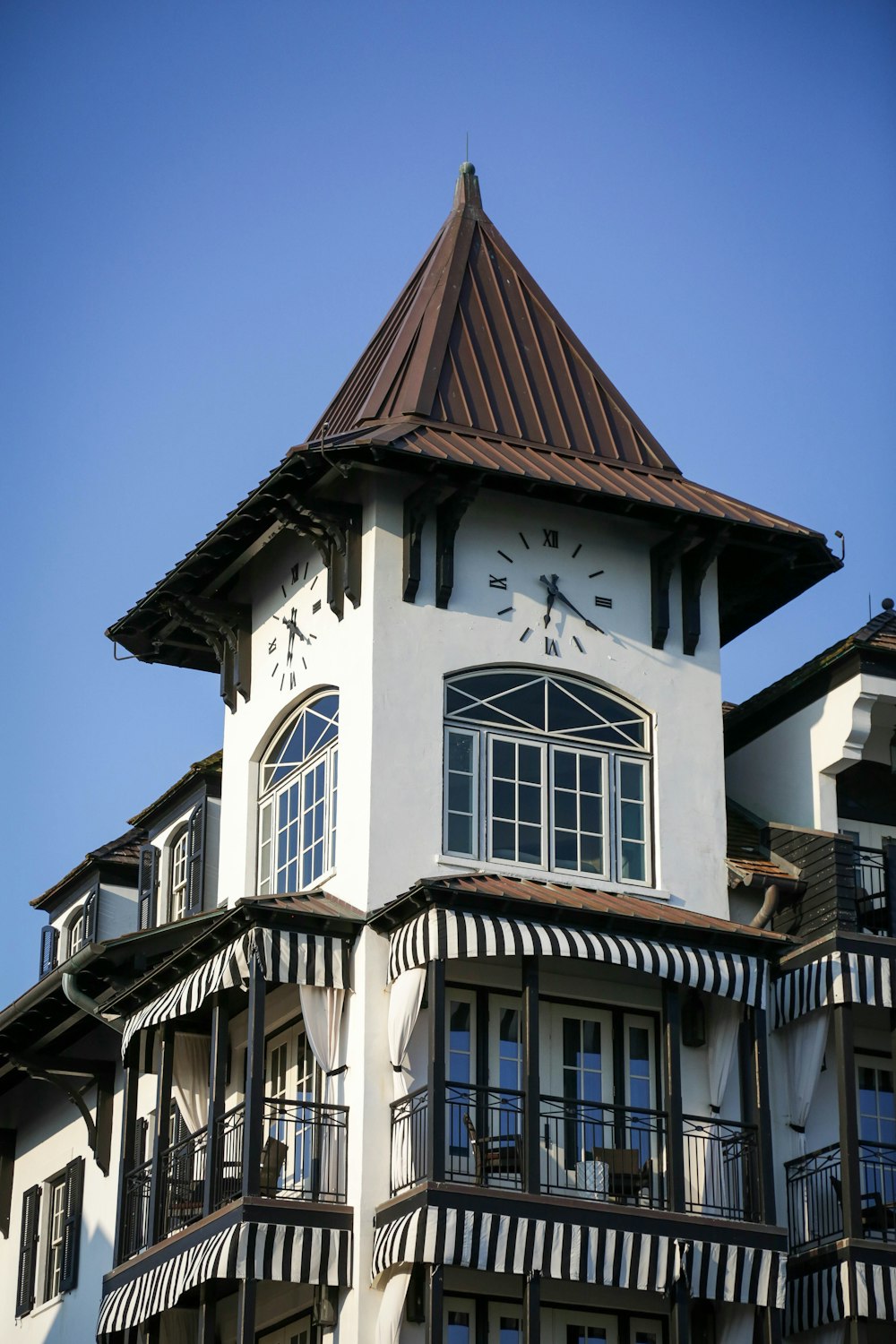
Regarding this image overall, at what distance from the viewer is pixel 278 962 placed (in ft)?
92.3

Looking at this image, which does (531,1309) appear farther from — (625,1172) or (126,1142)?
(126,1142)

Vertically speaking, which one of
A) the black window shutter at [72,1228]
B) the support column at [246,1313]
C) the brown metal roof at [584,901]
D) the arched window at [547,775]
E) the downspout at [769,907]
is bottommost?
the support column at [246,1313]

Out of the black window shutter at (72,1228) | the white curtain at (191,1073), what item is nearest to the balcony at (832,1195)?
the white curtain at (191,1073)

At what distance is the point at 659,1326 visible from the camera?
93.1ft

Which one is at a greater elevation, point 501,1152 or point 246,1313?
point 501,1152

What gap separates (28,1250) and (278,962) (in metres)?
9.13

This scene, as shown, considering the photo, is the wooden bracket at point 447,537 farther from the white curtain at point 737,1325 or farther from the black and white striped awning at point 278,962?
the white curtain at point 737,1325

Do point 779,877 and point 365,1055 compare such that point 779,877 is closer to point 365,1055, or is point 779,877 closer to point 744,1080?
point 744,1080

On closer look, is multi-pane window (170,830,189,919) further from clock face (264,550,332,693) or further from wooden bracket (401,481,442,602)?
wooden bracket (401,481,442,602)

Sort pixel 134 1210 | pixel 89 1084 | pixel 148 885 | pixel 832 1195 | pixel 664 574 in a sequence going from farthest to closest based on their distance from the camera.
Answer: pixel 148 885, pixel 89 1084, pixel 664 574, pixel 134 1210, pixel 832 1195

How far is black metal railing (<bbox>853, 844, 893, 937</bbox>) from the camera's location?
30.7 metres

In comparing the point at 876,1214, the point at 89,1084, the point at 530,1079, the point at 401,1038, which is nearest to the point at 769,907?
the point at 876,1214

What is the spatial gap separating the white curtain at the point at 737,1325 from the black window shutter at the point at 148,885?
423 inches

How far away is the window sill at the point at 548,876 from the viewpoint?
29.3 m
